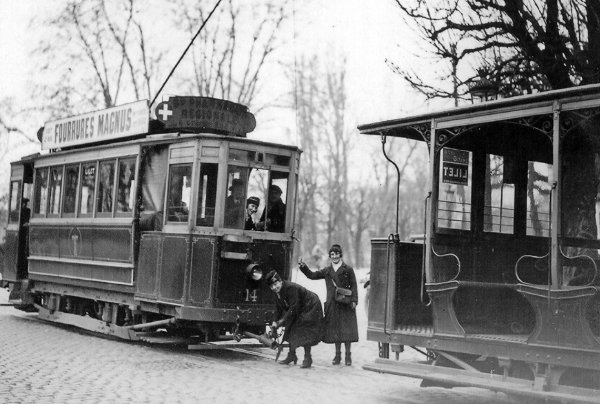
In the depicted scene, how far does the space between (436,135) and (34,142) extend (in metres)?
22.5

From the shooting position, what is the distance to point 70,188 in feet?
50.4

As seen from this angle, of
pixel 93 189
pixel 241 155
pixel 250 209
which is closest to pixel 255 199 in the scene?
pixel 250 209

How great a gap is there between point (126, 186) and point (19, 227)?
4.91m

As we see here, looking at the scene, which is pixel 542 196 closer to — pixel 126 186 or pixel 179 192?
pixel 179 192

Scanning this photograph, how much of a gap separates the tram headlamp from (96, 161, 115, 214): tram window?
10.5 ft

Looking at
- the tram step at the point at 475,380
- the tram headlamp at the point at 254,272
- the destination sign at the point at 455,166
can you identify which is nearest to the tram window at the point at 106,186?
the tram headlamp at the point at 254,272

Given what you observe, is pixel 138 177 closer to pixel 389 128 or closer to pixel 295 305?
pixel 295 305

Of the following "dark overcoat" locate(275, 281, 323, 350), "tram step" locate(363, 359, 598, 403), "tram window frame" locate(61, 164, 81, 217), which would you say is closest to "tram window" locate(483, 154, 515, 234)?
"tram step" locate(363, 359, 598, 403)

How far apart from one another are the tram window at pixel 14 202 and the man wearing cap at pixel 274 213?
23.9 feet

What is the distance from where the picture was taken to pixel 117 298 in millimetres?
13586

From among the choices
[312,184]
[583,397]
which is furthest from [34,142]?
[583,397]

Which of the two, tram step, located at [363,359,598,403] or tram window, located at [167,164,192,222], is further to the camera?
tram window, located at [167,164,192,222]

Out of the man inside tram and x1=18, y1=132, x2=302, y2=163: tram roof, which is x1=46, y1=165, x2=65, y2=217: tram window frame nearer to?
x1=18, y1=132, x2=302, y2=163: tram roof

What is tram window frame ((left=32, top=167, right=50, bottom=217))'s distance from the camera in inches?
643
